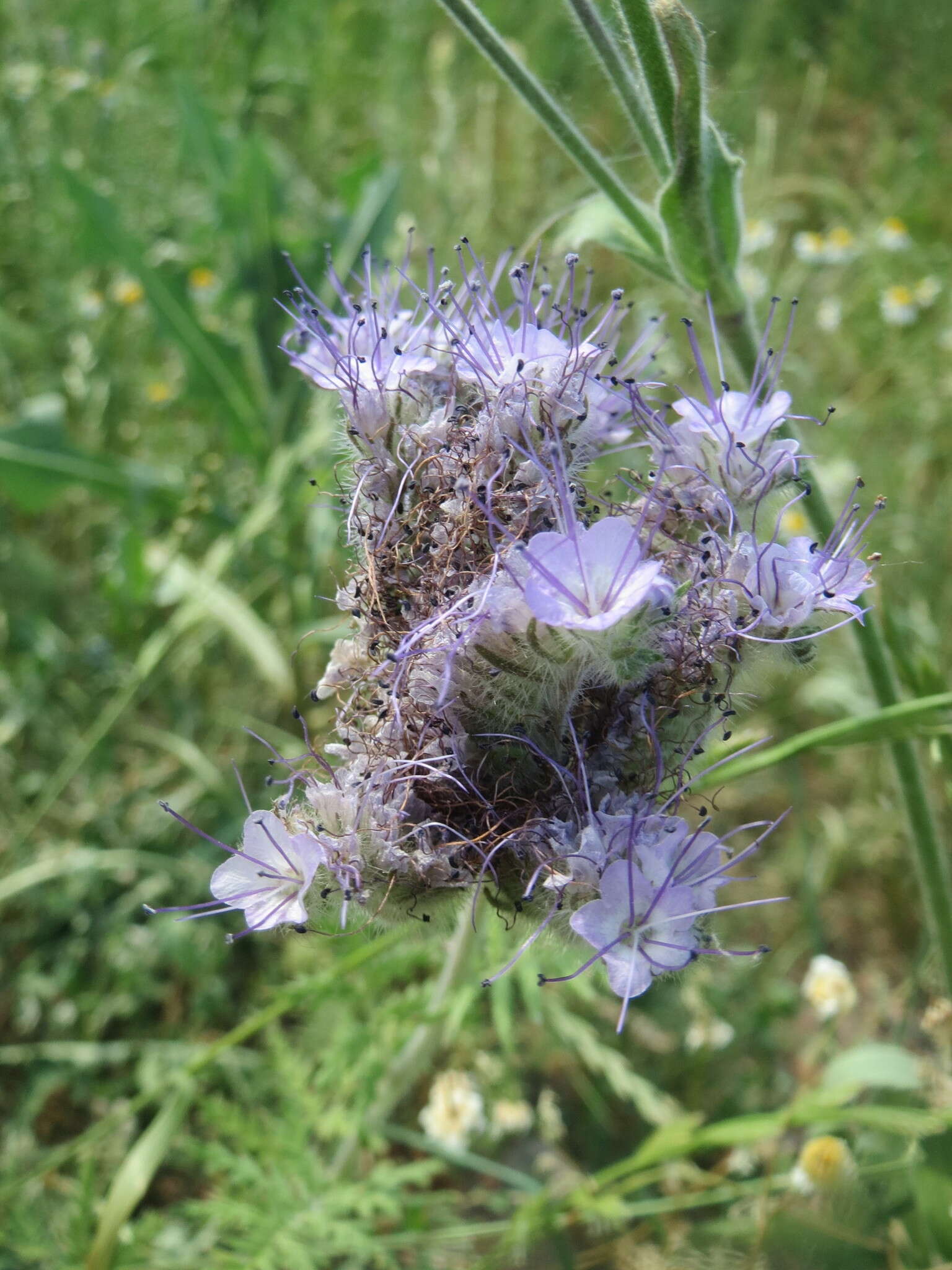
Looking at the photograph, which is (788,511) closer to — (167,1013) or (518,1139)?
(518,1139)

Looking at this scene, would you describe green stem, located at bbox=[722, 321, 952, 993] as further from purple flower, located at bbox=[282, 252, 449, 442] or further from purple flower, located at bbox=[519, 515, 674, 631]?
purple flower, located at bbox=[519, 515, 674, 631]

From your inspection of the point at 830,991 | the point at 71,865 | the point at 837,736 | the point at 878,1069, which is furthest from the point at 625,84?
the point at 71,865

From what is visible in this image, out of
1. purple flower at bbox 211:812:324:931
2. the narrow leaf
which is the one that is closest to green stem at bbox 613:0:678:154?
the narrow leaf

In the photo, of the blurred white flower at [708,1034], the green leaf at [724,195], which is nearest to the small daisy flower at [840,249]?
the green leaf at [724,195]

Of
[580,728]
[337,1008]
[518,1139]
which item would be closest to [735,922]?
[518,1139]

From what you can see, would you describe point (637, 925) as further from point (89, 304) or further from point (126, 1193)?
point (89, 304)

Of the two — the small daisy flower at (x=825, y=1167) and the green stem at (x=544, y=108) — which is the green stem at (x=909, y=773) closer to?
the green stem at (x=544, y=108)

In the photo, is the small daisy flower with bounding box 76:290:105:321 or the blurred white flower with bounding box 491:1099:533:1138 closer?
the blurred white flower with bounding box 491:1099:533:1138
